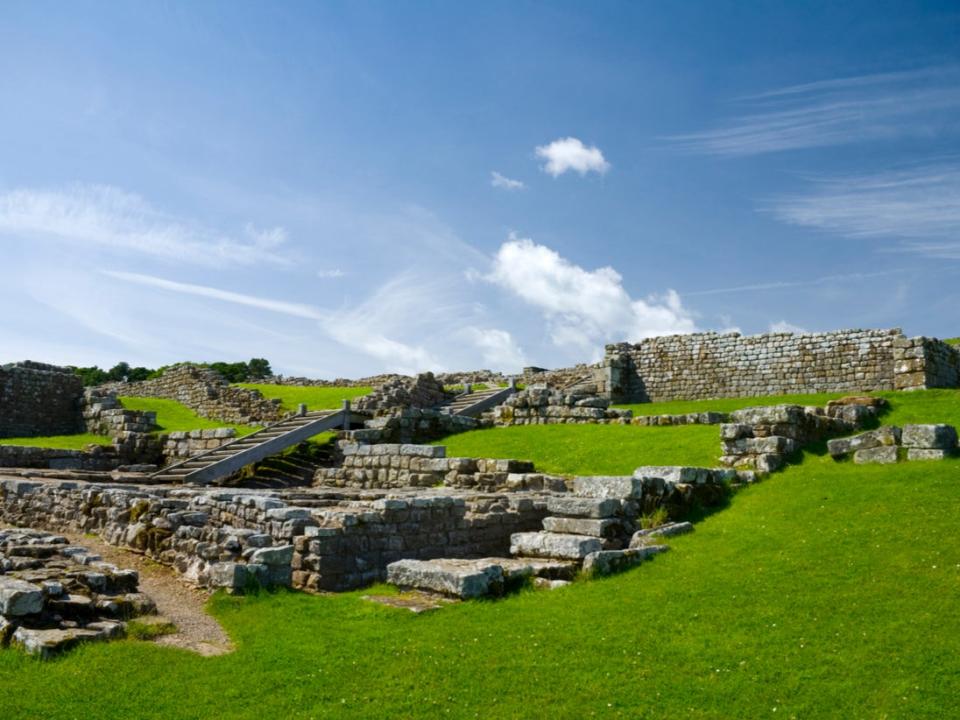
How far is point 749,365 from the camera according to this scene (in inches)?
1423

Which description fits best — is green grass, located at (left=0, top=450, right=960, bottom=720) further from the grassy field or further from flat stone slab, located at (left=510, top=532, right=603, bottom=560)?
flat stone slab, located at (left=510, top=532, right=603, bottom=560)

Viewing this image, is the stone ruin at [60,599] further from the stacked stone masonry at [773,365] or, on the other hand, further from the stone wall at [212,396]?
the stacked stone masonry at [773,365]

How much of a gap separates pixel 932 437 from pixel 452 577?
34.5ft

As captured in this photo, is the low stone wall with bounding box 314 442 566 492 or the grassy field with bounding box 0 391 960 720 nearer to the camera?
the grassy field with bounding box 0 391 960 720

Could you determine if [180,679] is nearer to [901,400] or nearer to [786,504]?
[786,504]

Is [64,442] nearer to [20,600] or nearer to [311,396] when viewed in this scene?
[311,396]

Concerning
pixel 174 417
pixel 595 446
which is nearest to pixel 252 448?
pixel 595 446

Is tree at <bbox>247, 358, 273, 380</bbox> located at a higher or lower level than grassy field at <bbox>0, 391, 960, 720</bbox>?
higher

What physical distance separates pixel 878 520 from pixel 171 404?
3680 centimetres

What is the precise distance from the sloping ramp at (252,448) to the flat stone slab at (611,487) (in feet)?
41.8

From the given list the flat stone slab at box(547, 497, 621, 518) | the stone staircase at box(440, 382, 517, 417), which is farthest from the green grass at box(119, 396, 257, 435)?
the flat stone slab at box(547, 497, 621, 518)

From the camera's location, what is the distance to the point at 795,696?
7516 mm

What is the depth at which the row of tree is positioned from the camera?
211 feet

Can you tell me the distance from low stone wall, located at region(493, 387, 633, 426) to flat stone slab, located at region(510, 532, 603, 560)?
13.8 m
